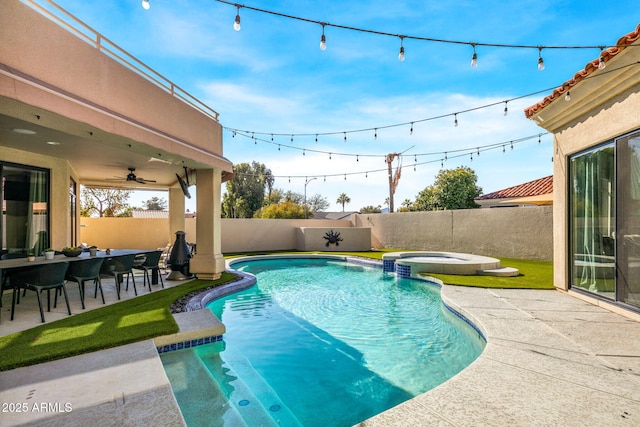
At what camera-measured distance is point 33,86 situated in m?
3.65

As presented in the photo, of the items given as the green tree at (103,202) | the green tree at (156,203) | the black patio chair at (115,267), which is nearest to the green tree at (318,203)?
the green tree at (156,203)

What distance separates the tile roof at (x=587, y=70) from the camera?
4199mm

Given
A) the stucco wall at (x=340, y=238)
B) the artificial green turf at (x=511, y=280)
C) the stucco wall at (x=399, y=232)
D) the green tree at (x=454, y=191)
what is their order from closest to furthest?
the artificial green turf at (x=511, y=280) → the stucco wall at (x=399, y=232) → the stucco wall at (x=340, y=238) → the green tree at (x=454, y=191)

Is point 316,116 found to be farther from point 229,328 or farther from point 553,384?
point 553,384

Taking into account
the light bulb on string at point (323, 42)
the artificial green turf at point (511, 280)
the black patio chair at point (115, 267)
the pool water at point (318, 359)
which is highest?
the light bulb on string at point (323, 42)

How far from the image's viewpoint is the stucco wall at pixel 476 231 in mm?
12625

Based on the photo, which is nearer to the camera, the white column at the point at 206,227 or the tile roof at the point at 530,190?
the white column at the point at 206,227

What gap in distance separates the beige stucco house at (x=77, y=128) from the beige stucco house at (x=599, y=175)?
721cm

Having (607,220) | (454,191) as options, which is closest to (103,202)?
(454,191)

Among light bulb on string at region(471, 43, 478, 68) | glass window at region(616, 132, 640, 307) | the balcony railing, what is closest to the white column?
the balcony railing

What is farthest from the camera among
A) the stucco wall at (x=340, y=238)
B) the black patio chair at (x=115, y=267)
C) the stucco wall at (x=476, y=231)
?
the stucco wall at (x=340, y=238)

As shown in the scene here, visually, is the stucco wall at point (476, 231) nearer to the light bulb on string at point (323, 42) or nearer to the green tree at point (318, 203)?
the light bulb on string at point (323, 42)

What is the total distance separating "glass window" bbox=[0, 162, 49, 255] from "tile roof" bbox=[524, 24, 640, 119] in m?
10.6

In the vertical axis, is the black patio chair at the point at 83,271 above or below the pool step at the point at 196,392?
above
